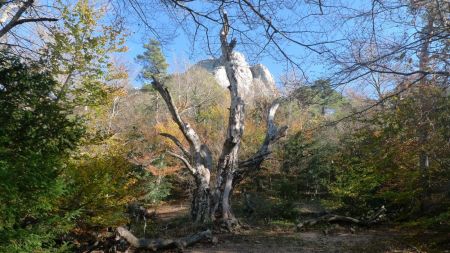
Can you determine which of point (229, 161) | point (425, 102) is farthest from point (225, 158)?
point (425, 102)

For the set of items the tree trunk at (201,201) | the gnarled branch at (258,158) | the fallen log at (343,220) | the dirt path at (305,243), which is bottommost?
the dirt path at (305,243)

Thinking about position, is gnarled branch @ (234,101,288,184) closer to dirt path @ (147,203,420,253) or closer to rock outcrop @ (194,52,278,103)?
rock outcrop @ (194,52,278,103)

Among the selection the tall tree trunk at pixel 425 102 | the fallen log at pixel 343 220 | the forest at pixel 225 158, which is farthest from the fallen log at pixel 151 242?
the tall tree trunk at pixel 425 102

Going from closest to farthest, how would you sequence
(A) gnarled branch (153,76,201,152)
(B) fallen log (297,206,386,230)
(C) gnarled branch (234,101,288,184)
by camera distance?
(A) gnarled branch (153,76,201,152) < (C) gnarled branch (234,101,288,184) < (B) fallen log (297,206,386,230)

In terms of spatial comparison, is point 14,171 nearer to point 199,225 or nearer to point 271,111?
point 199,225

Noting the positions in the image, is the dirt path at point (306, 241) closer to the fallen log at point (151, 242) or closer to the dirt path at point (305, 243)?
the dirt path at point (305, 243)

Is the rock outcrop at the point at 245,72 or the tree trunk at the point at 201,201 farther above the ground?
the rock outcrop at the point at 245,72

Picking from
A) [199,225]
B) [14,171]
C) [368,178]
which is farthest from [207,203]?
[14,171]

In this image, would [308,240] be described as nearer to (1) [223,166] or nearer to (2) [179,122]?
(1) [223,166]

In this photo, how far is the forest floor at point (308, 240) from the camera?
7758 mm

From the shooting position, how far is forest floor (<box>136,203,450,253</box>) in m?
7.76

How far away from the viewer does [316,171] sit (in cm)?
1861

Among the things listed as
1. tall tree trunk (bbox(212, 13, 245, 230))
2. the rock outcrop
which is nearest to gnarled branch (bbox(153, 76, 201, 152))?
tall tree trunk (bbox(212, 13, 245, 230))

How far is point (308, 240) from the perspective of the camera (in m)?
8.95
